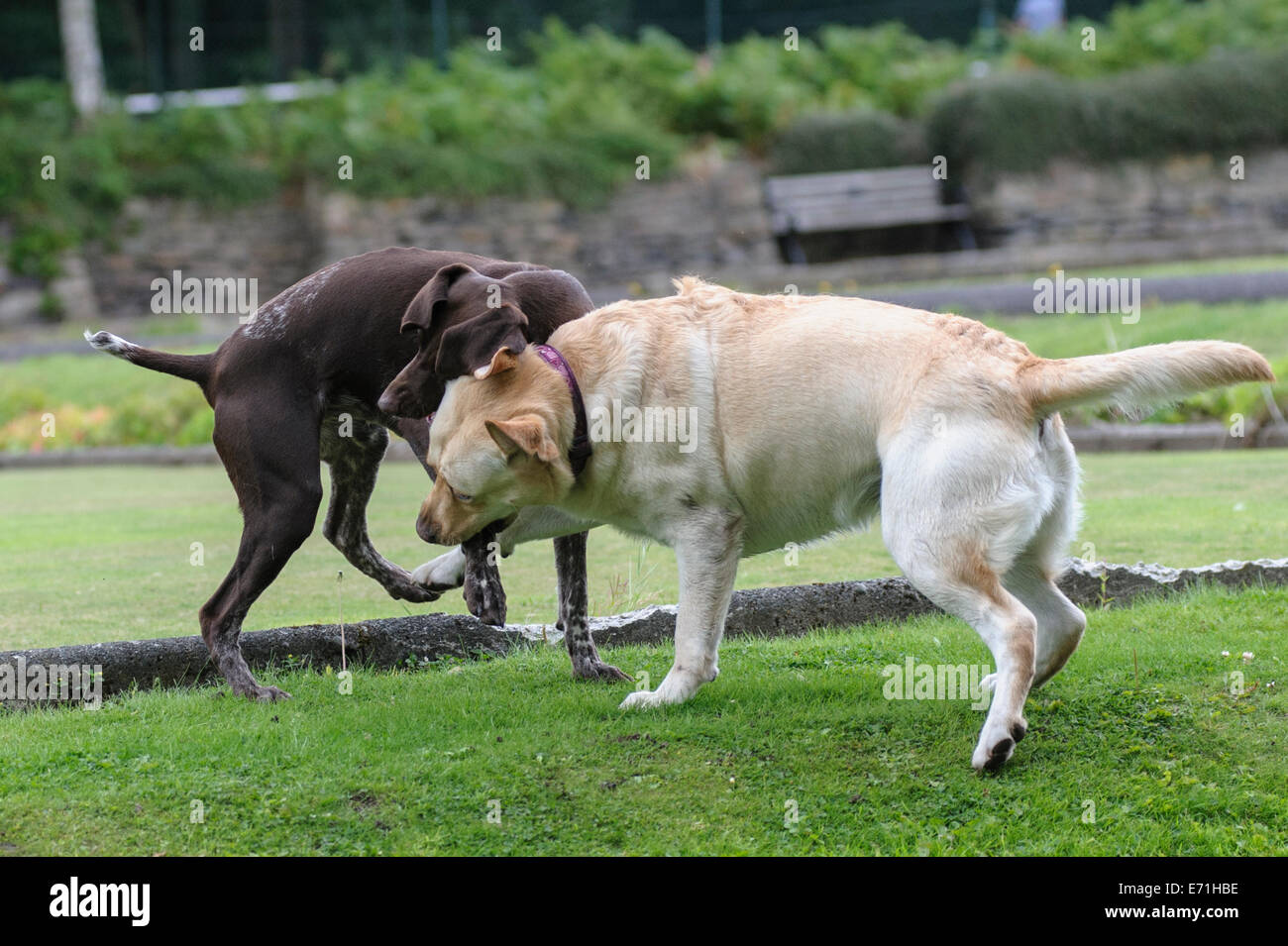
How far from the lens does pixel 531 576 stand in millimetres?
8383

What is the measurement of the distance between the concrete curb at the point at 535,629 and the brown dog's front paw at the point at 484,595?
0.80m

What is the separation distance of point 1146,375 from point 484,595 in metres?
2.68

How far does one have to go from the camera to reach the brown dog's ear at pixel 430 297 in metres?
5.54

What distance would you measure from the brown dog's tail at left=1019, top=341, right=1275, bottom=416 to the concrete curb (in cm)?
226

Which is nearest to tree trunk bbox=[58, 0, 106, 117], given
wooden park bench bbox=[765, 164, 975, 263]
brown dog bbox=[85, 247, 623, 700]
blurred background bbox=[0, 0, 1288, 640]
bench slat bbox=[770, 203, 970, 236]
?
blurred background bbox=[0, 0, 1288, 640]

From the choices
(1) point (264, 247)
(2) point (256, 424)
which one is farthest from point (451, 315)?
(1) point (264, 247)

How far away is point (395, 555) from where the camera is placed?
8.78 meters

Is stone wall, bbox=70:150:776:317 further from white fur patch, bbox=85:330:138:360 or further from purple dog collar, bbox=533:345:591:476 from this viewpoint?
purple dog collar, bbox=533:345:591:476

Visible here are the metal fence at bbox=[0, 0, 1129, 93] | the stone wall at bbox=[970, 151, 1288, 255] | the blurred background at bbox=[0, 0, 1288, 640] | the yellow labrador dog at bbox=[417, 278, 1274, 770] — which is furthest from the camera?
the metal fence at bbox=[0, 0, 1129, 93]

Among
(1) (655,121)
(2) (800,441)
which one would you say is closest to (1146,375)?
(2) (800,441)

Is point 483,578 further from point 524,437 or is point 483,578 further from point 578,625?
point 524,437

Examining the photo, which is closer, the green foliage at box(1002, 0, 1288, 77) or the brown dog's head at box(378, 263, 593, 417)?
the brown dog's head at box(378, 263, 593, 417)

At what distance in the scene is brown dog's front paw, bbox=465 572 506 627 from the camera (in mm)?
5859

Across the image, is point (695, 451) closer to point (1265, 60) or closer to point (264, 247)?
point (264, 247)
